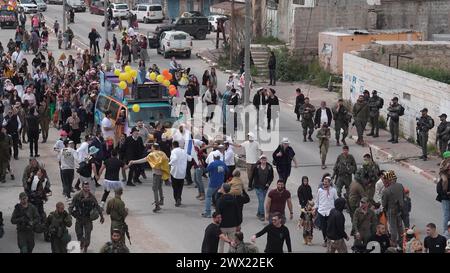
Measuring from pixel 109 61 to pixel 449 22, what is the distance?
15133 mm

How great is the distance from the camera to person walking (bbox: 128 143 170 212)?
21.9 meters

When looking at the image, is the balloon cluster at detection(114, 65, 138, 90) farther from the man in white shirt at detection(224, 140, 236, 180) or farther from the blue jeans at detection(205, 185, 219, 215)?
the blue jeans at detection(205, 185, 219, 215)

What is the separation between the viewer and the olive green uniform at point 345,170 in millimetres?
21453

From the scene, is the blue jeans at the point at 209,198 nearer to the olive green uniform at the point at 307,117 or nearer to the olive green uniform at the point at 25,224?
the olive green uniform at the point at 25,224

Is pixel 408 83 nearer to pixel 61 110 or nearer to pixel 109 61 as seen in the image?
pixel 61 110

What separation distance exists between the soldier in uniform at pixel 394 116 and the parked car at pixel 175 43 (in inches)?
A: 820

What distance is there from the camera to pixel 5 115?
28484mm

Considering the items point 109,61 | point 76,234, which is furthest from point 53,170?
point 109,61

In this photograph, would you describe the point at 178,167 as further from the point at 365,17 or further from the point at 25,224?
the point at 365,17

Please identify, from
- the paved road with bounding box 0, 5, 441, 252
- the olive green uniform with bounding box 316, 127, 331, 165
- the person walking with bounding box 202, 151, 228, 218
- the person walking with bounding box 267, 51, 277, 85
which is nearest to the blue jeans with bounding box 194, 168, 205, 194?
the paved road with bounding box 0, 5, 441, 252

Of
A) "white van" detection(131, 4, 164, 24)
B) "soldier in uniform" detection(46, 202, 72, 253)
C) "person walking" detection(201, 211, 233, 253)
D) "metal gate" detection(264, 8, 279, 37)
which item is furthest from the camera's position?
"white van" detection(131, 4, 164, 24)

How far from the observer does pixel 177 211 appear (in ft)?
72.1
